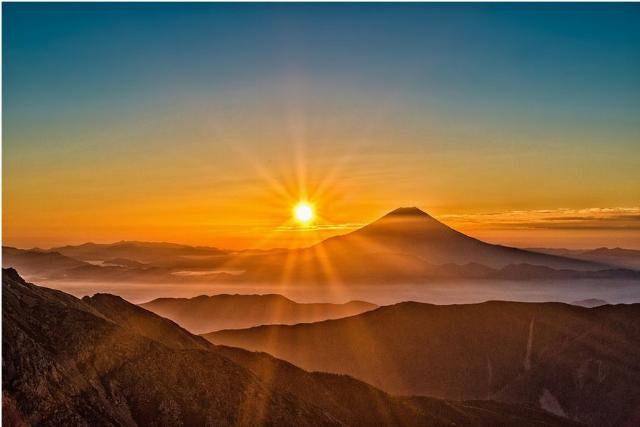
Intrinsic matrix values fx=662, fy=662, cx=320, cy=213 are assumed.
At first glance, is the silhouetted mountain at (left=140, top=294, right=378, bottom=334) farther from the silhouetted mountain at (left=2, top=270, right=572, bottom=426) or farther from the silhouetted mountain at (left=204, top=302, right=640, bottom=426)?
the silhouetted mountain at (left=2, top=270, right=572, bottom=426)

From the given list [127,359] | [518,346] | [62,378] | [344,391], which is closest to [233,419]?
[127,359]

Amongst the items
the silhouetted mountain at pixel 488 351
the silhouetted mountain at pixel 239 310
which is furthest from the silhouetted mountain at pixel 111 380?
the silhouetted mountain at pixel 239 310

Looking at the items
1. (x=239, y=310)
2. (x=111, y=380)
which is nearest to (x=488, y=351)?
(x=239, y=310)

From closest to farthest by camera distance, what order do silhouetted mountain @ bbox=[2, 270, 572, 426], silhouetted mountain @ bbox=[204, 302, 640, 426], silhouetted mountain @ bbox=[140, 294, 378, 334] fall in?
silhouetted mountain @ bbox=[2, 270, 572, 426] < silhouetted mountain @ bbox=[204, 302, 640, 426] < silhouetted mountain @ bbox=[140, 294, 378, 334]

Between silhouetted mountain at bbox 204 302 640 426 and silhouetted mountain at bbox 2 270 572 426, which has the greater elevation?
silhouetted mountain at bbox 2 270 572 426

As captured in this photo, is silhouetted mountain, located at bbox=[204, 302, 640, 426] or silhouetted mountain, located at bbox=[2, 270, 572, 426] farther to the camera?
silhouetted mountain, located at bbox=[204, 302, 640, 426]

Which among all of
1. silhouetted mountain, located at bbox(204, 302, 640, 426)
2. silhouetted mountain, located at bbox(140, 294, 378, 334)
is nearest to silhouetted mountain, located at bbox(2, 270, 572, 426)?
silhouetted mountain, located at bbox(204, 302, 640, 426)

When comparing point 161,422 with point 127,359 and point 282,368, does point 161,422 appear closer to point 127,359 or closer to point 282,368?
point 127,359

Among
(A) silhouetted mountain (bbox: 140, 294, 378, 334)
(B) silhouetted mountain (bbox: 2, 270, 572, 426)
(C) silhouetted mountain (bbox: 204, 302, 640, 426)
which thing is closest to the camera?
(B) silhouetted mountain (bbox: 2, 270, 572, 426)
